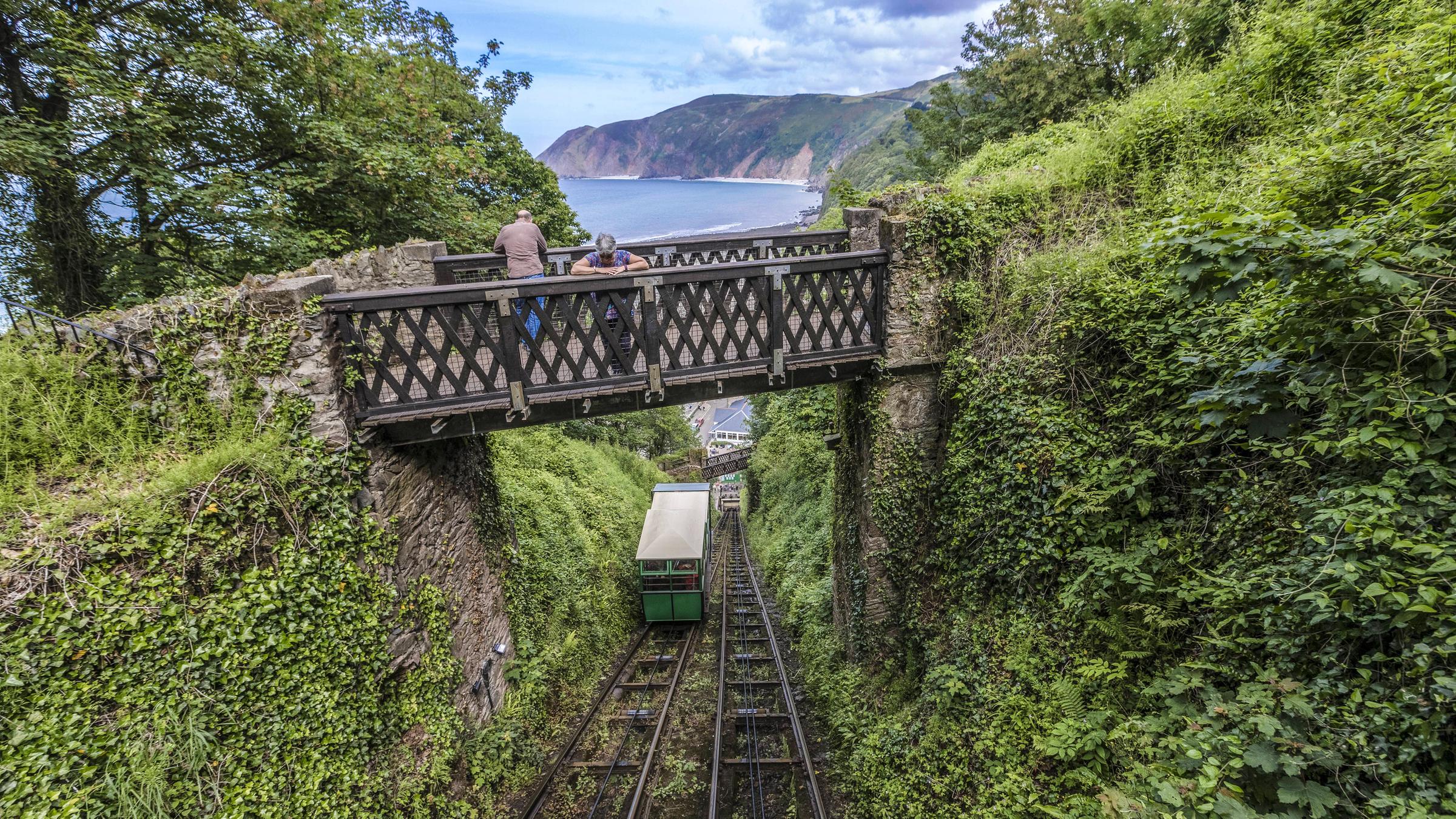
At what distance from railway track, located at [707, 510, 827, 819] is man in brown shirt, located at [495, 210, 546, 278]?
7.95 metres

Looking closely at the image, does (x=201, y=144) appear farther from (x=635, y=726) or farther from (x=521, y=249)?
(x=635, y=726)

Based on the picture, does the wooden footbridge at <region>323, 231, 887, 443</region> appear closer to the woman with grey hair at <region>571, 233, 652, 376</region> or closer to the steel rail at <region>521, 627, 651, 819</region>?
the woman with grey hair at <region>571, 233, 652, 376</region>

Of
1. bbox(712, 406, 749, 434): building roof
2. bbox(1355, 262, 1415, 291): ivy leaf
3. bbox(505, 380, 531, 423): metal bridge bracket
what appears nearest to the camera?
bbox(1355, 262, 1415, 291): ivy leaf

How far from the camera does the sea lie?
2734 inches

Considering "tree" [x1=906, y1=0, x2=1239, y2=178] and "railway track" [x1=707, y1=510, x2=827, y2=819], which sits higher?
"tree" [x1=906, y1=0, x2=1239, y2=178]

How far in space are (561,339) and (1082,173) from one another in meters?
6.97

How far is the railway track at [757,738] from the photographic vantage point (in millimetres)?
7672

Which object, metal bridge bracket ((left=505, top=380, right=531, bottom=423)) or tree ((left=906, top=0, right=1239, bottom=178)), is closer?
metal bridge bracket ((left=505, top=380, right=531, bottom=423))

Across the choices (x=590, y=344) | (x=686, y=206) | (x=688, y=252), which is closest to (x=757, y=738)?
(x=590, y=344)

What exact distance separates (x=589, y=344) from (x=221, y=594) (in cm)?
378

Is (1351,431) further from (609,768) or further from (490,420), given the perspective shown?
(609,768)

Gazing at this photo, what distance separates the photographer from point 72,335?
472 centimetres

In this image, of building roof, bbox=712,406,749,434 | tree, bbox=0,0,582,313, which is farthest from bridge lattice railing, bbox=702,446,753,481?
building roof, bbox=712,406,749,434

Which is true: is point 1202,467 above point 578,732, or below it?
above
